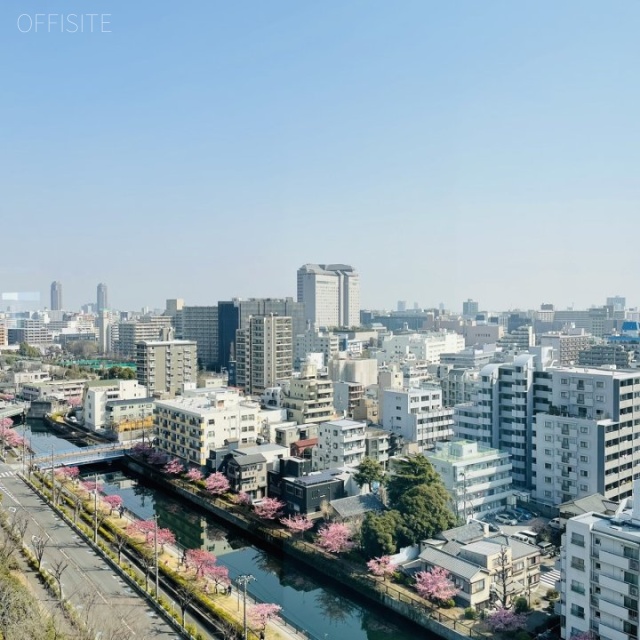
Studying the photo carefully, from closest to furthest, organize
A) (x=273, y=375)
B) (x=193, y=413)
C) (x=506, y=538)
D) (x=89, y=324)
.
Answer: (x=506, y=538), (x=193, y=413), (x=273, y=375), (x=89, y=324)

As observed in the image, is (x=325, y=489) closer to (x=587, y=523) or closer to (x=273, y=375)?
(x=587, y=523)

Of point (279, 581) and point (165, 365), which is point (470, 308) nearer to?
point (165, 365)

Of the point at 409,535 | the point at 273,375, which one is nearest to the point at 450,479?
the point at 409,535

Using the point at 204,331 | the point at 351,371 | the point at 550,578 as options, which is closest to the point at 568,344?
the point at 351,371

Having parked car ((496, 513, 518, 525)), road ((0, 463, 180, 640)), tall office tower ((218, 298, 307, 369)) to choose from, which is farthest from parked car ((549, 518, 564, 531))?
tall office tower ((218, 298, 307, 369))

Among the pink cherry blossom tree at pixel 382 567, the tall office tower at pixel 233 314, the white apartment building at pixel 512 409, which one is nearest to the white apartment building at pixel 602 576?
the pink cherry blossom tree at pixel 382 567

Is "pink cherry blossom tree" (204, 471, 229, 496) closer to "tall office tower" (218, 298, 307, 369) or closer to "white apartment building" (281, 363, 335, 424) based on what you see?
"white apartment building" (281, 363, 335, 424)
